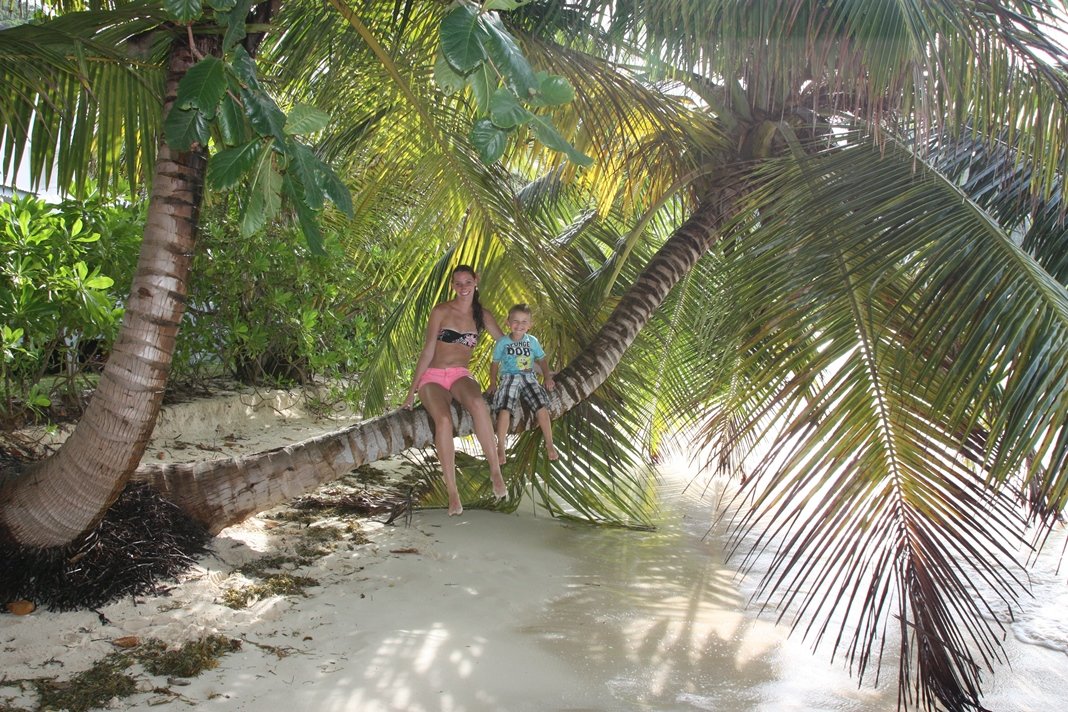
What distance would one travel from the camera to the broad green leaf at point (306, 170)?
2662mm

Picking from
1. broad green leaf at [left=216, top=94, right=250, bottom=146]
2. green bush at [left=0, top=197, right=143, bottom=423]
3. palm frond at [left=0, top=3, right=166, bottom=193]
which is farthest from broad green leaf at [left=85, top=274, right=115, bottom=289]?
broad green leaf at [left=216, top=94, right=250, bottom=146]

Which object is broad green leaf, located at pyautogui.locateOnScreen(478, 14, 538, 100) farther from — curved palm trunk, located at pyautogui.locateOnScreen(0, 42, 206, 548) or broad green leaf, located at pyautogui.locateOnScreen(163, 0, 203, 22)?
curved palm trunk, located at pyautogui.locateOnScreen(0, 42, 206, 548)

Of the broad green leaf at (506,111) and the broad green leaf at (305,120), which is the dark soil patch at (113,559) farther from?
the broad green leaf at (506,111)

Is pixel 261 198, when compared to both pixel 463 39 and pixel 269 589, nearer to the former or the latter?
pixel 463 39

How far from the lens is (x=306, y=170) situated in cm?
269


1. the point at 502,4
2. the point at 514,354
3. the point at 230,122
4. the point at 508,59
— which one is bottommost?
the point at 514,354

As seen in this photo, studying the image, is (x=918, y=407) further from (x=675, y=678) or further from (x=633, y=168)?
(x=633, y=168)

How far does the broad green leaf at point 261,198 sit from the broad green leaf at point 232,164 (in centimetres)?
4

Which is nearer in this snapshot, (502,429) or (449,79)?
(449,79)

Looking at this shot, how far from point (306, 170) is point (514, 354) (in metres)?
2.77

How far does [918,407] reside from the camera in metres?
3.88

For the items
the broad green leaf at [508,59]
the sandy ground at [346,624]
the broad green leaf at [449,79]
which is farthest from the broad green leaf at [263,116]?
the sandy ground at [346,624]

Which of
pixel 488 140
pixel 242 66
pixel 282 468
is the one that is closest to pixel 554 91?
pixel 488 140

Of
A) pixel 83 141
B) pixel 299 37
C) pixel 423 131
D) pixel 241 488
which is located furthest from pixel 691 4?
pixel 241 488
